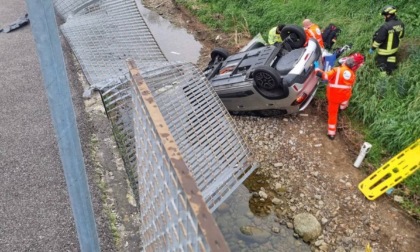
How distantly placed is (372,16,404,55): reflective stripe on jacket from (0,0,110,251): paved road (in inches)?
193

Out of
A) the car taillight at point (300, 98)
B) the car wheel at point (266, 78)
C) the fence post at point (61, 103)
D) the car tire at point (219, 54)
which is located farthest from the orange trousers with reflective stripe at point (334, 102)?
the fence post at point (61, 103)

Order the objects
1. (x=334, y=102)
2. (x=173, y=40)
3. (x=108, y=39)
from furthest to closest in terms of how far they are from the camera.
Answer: (x=173, y=40)
(x=108, y=39)
(x=334, y=102)

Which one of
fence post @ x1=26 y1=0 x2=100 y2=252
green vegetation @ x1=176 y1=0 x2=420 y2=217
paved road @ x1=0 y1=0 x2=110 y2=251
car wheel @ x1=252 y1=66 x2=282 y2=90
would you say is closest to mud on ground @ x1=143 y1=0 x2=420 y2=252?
green vegetation @ x1=176 y1=0 x2=420 y2=217

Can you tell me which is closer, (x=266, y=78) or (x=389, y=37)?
(x=266, y=78)

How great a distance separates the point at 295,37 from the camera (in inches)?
271

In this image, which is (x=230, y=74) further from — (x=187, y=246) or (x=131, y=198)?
(x=187, y=246)

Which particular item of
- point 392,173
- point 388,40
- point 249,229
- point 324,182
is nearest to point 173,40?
point 388,40

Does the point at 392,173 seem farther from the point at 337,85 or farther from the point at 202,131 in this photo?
the point at 202,131

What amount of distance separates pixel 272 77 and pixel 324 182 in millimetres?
1584

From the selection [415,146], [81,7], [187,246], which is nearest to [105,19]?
[81,7]

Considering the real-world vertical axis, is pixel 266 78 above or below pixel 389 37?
above

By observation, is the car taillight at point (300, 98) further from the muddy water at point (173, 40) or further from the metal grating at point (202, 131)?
the muddy water at point (173, 40)

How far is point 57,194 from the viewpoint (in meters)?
4.75

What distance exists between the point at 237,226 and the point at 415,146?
2.50 metres
